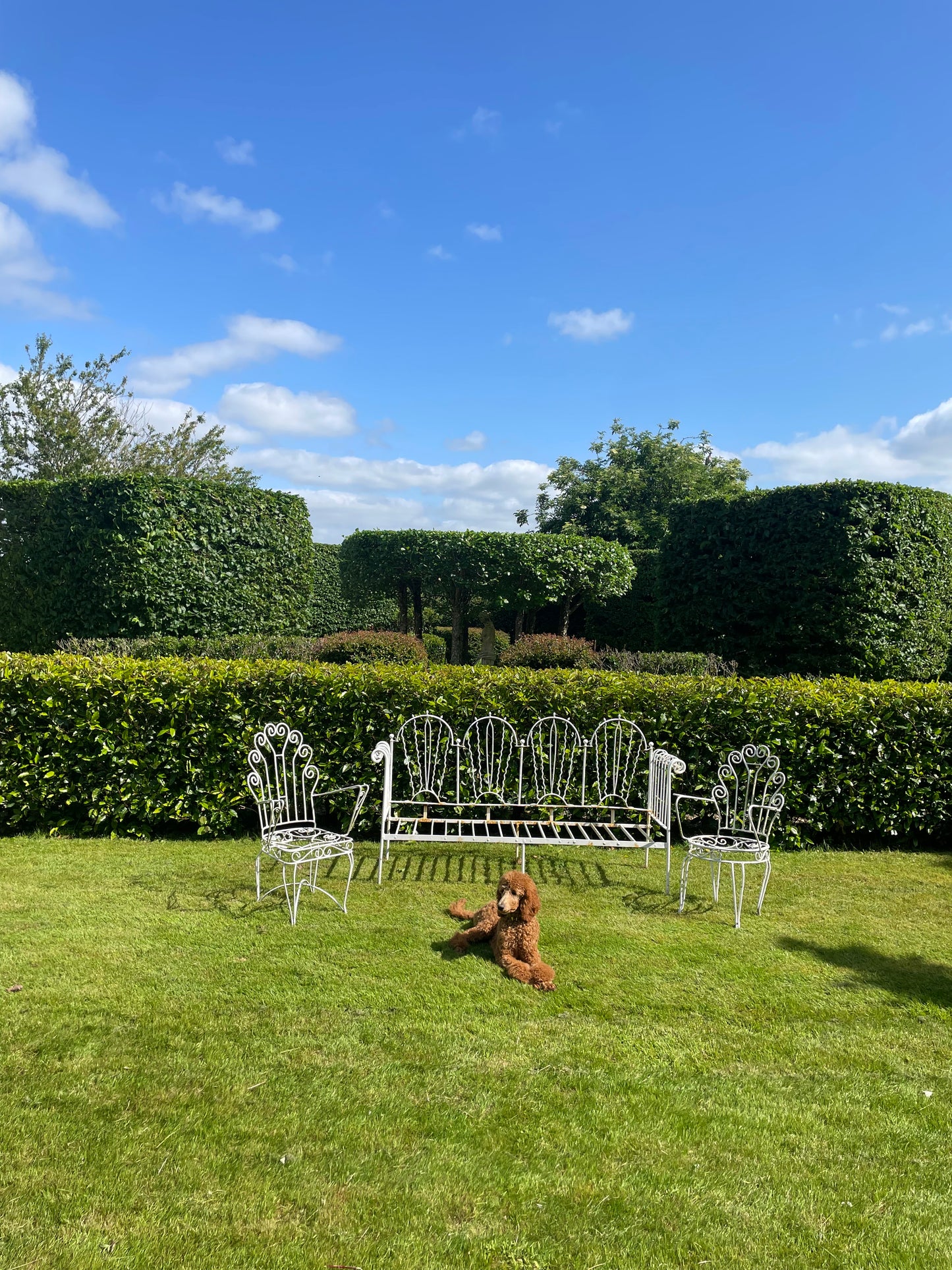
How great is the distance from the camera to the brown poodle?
3.66 metres

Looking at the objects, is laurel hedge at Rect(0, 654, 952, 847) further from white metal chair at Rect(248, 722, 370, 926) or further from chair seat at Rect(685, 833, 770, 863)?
chair seat at Rect(685, 833, 770, 863)

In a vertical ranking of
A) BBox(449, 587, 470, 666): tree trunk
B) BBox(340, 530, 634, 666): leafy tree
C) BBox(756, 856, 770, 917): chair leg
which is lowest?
BBox(756, 856, 770, 917): chair leg

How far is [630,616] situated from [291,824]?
43.6 ft

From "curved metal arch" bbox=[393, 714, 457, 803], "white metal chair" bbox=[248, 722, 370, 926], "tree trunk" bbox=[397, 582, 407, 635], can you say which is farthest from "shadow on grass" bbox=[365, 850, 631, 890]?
"tree trunk" bbox=[397, 582, 407, 635]

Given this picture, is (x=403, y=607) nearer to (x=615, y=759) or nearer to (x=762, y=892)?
(x=615, y=759)

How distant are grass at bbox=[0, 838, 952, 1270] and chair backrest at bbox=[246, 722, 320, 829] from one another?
79 cm

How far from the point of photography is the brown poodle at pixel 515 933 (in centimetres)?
366

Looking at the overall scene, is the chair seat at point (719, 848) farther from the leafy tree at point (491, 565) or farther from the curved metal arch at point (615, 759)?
the leafy tree at point (491, 565)

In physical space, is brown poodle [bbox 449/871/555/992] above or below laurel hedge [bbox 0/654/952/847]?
below

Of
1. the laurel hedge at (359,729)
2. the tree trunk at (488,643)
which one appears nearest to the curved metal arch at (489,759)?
the laurel hedge at (359,729)

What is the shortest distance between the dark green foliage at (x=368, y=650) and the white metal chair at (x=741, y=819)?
15.3 feet

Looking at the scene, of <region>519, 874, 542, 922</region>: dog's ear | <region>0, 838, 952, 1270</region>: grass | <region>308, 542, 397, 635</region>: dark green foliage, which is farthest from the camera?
<region>308, 542, 397, 635</region>: dark green foliage

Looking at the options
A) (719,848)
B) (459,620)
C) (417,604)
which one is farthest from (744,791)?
(417,604)

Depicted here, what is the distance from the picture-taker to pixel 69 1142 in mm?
2348
